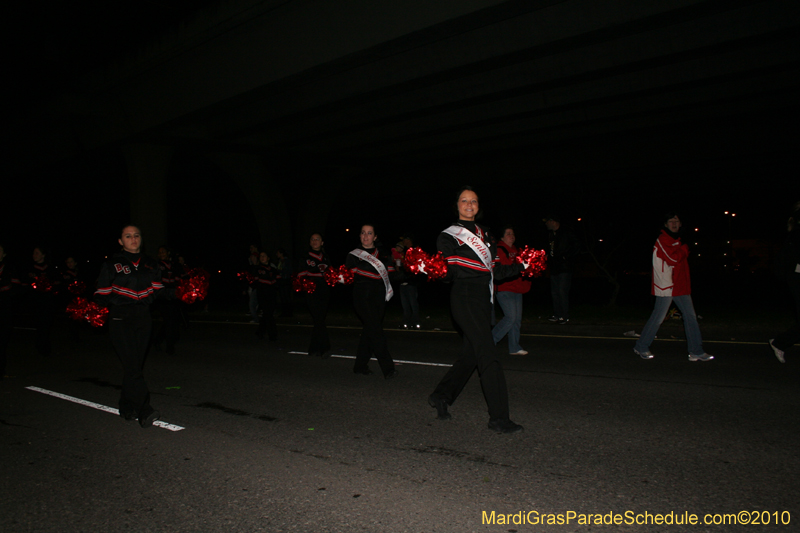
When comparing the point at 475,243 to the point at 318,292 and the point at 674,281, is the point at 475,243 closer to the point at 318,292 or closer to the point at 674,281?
the point at 674,281

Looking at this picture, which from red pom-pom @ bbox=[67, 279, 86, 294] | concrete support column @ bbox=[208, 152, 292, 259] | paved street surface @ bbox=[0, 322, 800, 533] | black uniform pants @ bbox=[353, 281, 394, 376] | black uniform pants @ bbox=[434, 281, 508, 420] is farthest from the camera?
concrete support column @ bbox=[208, 152, 292, 259]

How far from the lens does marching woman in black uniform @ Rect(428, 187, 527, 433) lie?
200 inches

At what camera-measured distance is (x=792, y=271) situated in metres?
7.96

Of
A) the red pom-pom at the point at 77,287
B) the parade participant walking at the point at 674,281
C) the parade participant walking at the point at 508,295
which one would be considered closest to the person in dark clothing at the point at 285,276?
the red pom-pom at the point at 77,287

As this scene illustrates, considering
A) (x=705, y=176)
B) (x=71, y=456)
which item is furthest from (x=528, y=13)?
(x=705, y=176)

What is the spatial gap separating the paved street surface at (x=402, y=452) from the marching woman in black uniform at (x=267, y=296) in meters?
3.67

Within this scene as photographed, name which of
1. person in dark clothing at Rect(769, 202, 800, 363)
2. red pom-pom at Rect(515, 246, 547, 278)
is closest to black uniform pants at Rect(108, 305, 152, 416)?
red pom-pom at Rect(515, 246, 547, 278)

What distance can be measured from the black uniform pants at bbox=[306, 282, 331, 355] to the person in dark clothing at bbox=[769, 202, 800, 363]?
20.6 feet

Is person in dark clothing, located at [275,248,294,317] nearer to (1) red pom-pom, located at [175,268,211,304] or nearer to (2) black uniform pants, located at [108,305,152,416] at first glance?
(1) red pom-pom, located at [175,268,211,304]

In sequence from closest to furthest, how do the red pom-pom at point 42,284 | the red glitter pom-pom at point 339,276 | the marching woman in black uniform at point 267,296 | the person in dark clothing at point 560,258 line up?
the red glitter pom-pom at point 339,276 < the red pom-pom at point 42,284 < the marching woman in black uniform at point 267,296 < the person in dark clothing at point 560,258

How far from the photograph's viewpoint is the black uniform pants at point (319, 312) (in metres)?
9.66

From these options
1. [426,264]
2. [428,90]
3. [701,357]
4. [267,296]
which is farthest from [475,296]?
[428,90]

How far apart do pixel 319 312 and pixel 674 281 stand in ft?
17.0

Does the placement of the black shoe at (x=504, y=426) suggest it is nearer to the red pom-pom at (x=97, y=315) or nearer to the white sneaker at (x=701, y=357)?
the red pom-pom at (x=97, y=315)
